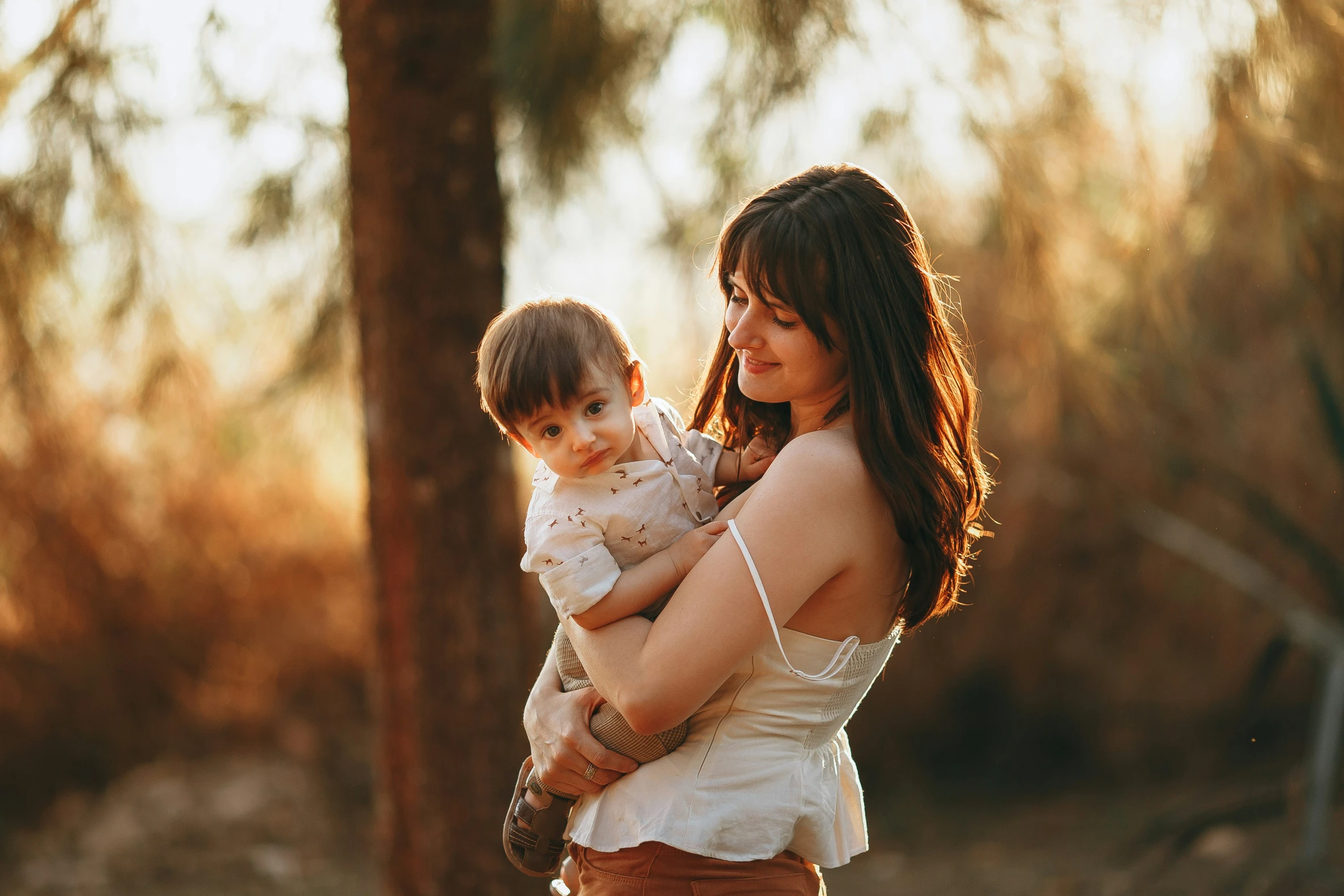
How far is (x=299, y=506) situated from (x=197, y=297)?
2.47 meters

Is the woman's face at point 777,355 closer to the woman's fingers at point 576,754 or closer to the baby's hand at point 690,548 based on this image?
the baby's hand at point 690,548

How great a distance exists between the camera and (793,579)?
4.74ft

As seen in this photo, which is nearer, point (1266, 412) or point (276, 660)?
point (1266, 412)

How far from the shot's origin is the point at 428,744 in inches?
127

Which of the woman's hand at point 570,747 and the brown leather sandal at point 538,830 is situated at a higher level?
the woman's hand at point 570,747

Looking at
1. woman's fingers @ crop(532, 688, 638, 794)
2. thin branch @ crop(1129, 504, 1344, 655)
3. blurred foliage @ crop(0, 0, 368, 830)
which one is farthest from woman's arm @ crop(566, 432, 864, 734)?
thin branch @ crop(1129, 504, 1344, 655)

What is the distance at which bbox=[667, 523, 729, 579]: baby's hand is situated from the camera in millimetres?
1520

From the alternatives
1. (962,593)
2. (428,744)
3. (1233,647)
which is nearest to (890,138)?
(428,744)

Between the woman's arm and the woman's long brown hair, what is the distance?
7 cm

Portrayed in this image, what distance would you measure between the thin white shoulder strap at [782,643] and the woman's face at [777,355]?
0.23 meters

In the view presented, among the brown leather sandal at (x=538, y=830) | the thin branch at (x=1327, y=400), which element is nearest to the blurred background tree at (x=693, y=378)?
the thin branch at (x=1327, y=400)

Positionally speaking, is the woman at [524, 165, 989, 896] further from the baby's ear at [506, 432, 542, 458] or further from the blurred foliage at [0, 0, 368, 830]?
the blurred foliage at [0, 0, 368, 830]

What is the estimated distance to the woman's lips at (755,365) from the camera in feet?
5.18

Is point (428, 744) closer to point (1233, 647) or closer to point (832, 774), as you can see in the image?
point (832, 774)
